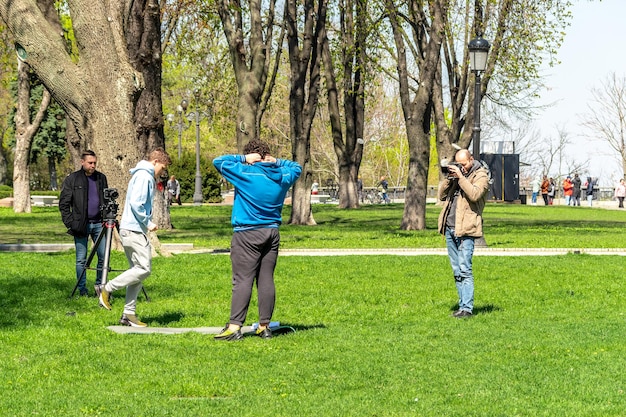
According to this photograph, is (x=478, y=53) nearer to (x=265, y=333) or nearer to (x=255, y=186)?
(x=255, y=186)

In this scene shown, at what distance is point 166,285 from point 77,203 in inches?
81.2

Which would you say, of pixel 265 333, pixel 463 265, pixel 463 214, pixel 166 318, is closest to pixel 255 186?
pixel 265 333

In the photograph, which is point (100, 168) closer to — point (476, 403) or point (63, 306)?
point (63, 306)

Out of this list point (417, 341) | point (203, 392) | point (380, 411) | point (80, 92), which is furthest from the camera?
point (80, 92)

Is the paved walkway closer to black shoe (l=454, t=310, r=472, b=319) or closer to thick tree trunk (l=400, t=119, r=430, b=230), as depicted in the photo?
thick tree trunk (l=400, t=119, r=430, b=230)

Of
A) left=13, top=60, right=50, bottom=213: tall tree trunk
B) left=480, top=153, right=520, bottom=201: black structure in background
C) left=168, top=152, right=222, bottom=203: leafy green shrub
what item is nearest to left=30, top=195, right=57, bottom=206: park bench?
left=168, top=152, right=222, bottom=203: leafy green shrub

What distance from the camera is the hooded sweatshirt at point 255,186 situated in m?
9.88

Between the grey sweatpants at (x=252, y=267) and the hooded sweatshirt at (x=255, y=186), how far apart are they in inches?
3.9

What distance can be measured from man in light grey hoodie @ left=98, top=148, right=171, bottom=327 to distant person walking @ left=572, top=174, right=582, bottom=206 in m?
48.9

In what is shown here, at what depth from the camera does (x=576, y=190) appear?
190 feet

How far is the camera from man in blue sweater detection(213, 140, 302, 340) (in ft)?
32.4

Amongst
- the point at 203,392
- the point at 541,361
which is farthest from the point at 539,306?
the point at 203,392

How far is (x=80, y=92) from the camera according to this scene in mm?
17641

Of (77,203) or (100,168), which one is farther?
(100,168)
